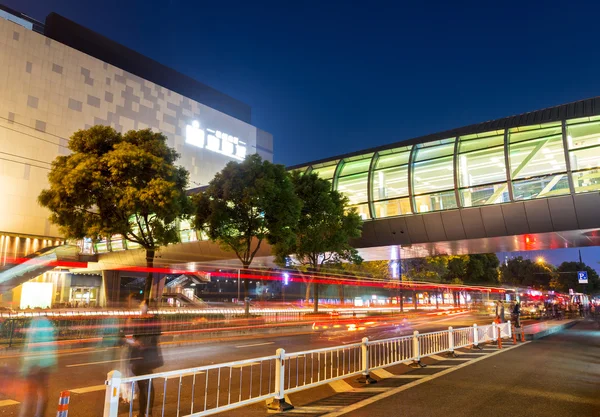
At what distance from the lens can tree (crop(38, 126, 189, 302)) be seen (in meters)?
19.7

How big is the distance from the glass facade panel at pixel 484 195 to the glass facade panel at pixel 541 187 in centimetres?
62

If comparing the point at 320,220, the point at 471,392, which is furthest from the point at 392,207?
the point at 471,392

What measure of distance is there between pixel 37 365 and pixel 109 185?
32.8ft

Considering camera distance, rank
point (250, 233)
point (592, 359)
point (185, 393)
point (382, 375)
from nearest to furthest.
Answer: point (185, 393) → point (382, 375) → point (592, 359) → point (250, 233)

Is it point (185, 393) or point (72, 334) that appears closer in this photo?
point (185, 393)

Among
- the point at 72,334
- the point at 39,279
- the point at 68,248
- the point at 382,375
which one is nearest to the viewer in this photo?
the point at 382,375

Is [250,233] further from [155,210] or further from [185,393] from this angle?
[185,393]

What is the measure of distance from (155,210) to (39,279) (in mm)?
37831

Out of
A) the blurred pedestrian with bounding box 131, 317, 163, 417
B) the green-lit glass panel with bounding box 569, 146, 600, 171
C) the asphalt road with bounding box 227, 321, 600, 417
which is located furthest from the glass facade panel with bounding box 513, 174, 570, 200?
the blurred pedestrian with bounding box 131, 317, 163, 417

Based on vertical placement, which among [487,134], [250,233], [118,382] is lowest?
[118,382]

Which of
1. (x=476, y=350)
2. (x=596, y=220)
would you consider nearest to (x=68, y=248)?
(x=476, y=350)

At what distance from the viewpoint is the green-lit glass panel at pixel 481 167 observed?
24.8 metres

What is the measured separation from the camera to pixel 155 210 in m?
20.5

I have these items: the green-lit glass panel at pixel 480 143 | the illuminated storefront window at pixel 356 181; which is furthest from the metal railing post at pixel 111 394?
the illuminated storefront window at pixel 356 181
